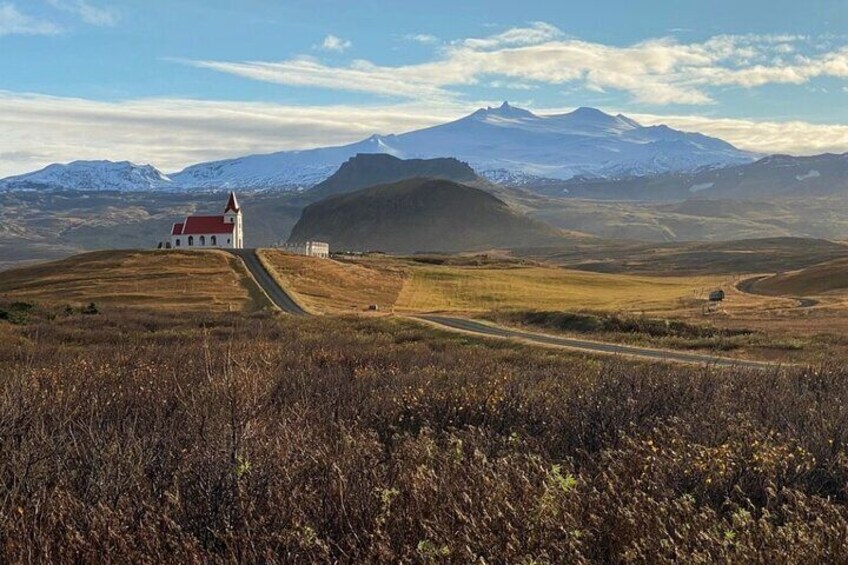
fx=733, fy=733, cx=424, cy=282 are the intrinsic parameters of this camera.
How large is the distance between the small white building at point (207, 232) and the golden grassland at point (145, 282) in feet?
42.6

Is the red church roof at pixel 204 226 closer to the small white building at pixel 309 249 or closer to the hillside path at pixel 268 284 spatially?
the small white building at pixel 309 249

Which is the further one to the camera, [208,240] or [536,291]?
[208,240]

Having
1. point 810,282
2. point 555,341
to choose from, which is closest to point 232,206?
point 810,282

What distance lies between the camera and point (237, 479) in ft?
25.4

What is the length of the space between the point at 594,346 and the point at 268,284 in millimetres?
45134

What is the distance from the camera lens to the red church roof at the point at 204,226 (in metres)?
105

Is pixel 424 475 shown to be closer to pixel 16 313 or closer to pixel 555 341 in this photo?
pixel 555 341

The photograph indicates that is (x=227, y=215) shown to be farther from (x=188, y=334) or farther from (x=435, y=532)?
(x=435, y=532)

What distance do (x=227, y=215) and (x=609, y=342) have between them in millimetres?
80819

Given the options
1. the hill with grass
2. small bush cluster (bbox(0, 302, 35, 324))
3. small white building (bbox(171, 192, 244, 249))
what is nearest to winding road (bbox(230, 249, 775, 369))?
small bush cluster (bbox(0, 302, 35, 324))

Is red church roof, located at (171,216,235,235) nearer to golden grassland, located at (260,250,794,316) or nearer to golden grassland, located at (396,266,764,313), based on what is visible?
golden grassland, located at (260,250,794,316)

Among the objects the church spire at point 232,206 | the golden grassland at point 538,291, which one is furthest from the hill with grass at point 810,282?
the church spire at point 232,206

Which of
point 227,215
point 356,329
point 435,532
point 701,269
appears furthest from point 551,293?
point 435,532

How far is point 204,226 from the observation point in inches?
4146
